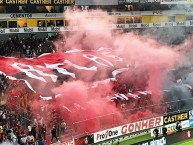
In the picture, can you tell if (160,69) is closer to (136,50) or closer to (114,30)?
→ (136,50)

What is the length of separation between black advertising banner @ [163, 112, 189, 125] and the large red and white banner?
29 cm

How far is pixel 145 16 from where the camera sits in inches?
1431

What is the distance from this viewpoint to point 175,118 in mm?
23531

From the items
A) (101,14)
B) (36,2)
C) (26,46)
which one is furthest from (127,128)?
(101,14)

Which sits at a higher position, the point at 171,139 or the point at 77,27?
the point at 77,27

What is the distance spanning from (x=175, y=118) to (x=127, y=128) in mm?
2926

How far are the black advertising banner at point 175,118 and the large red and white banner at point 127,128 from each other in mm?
294

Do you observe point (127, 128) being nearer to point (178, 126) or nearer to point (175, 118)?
point (175, 118)

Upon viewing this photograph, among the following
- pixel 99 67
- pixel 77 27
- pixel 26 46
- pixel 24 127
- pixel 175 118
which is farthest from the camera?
pixel 77 27

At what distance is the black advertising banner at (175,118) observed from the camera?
910 inches

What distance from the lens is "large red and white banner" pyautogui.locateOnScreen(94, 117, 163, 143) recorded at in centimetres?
2059

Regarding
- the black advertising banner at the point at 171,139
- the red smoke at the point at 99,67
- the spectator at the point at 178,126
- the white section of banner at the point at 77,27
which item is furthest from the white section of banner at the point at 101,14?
the black advertising banner at the point at 171,139

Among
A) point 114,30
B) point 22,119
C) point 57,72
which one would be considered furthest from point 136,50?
→ point 22,119

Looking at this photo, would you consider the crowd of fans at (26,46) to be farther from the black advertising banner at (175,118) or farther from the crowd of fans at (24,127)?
the black advertising banner at (175,118)
